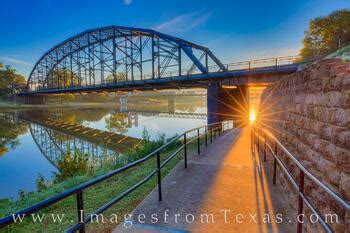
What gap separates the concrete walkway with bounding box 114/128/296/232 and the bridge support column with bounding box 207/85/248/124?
16.8 meters

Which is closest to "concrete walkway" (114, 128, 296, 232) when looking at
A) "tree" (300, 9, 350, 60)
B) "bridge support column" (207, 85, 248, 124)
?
"bridge support column" (207, 85, 248, 124)

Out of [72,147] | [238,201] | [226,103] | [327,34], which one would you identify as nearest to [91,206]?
[238,201]

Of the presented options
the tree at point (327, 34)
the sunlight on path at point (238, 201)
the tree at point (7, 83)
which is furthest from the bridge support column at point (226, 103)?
the tree at point (7, 83)

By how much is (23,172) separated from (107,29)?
1751 inches

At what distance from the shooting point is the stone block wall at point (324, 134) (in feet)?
7.16

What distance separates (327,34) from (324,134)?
168ft

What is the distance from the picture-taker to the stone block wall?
2.18 m

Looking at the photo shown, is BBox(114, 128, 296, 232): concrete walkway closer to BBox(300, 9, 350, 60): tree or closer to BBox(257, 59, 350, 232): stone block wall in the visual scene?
BBox(257, 59, 350, 232): stone block wall

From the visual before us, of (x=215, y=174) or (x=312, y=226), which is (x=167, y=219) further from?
(x=215, y=174)

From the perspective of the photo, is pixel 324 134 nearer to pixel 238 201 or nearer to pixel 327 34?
pixel 238 201

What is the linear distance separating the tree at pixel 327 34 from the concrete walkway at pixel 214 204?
39887 millimetres

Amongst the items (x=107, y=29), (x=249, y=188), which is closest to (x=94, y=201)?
(x=249, y=188)

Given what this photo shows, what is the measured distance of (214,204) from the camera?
3.64m

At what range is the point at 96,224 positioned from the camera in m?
3.18
